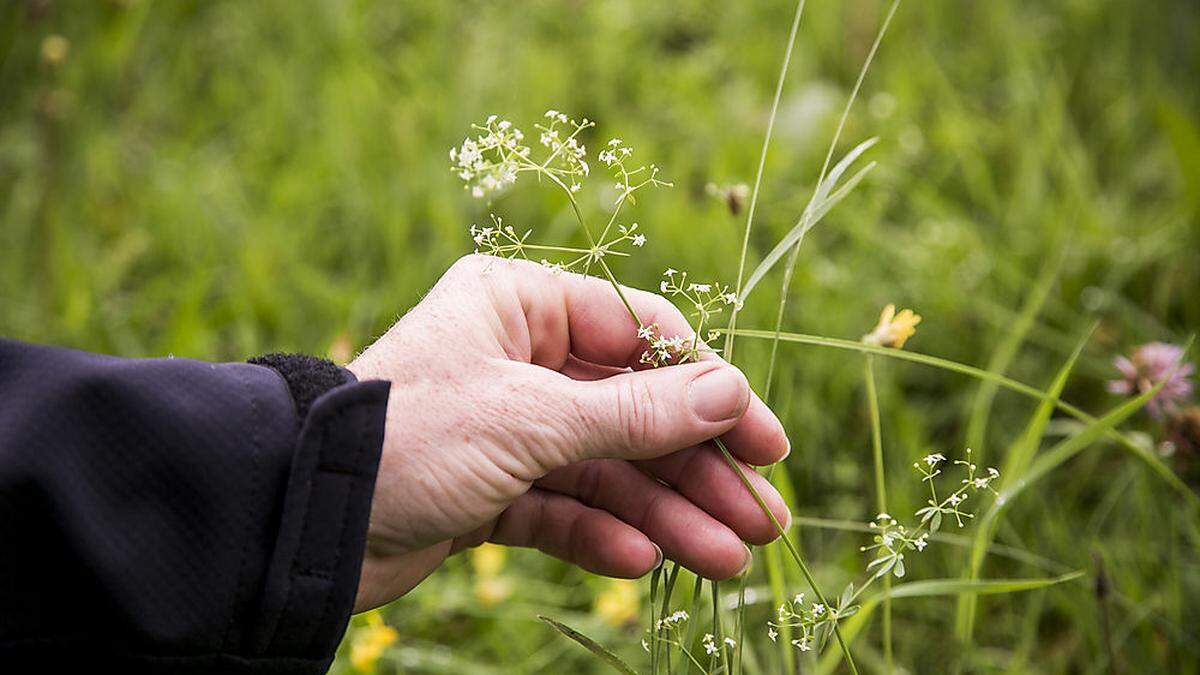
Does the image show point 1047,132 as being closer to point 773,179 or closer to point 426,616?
point 773,179

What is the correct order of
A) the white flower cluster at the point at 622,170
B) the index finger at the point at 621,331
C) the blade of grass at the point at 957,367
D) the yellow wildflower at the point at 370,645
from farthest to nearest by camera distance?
the yellow wildflower at the point at 370,645
the index finger at the point at 621,331
the blade of grass at the point at 957,367
the white flower cluster at the point at 622,170

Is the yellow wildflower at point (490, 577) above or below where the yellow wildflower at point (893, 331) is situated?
below

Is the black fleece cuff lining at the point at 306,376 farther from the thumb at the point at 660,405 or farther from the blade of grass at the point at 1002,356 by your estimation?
the blade of grass at the point at 1002,356

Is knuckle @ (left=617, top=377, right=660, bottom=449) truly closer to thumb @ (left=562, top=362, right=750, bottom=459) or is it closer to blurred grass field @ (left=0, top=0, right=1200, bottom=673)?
thumb @ (left=562, top=362, right=750, bottom=459)

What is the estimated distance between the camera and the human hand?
3.23 feet

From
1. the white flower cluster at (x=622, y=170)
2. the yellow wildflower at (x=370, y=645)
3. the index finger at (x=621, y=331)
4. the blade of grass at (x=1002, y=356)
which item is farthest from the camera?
the blade of grass at (x=1002, y=356)

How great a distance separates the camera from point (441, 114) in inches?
101

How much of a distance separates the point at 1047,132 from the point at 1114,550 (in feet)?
3.45

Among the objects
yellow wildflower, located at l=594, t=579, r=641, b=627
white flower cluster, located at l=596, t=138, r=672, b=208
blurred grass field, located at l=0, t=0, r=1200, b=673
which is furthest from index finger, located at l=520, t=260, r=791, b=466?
yellow wildflower, located at l=594, t=579, r=641, b=627

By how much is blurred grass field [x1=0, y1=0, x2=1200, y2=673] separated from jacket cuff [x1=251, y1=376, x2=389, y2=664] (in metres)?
0.54

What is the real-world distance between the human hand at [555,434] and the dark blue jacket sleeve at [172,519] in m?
0.08

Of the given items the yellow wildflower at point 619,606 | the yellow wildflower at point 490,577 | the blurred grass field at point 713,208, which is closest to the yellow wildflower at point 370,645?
the blurred grass field at point 713,208

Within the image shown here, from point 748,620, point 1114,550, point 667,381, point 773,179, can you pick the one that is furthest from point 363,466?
point 773,179

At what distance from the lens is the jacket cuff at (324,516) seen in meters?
0.92
